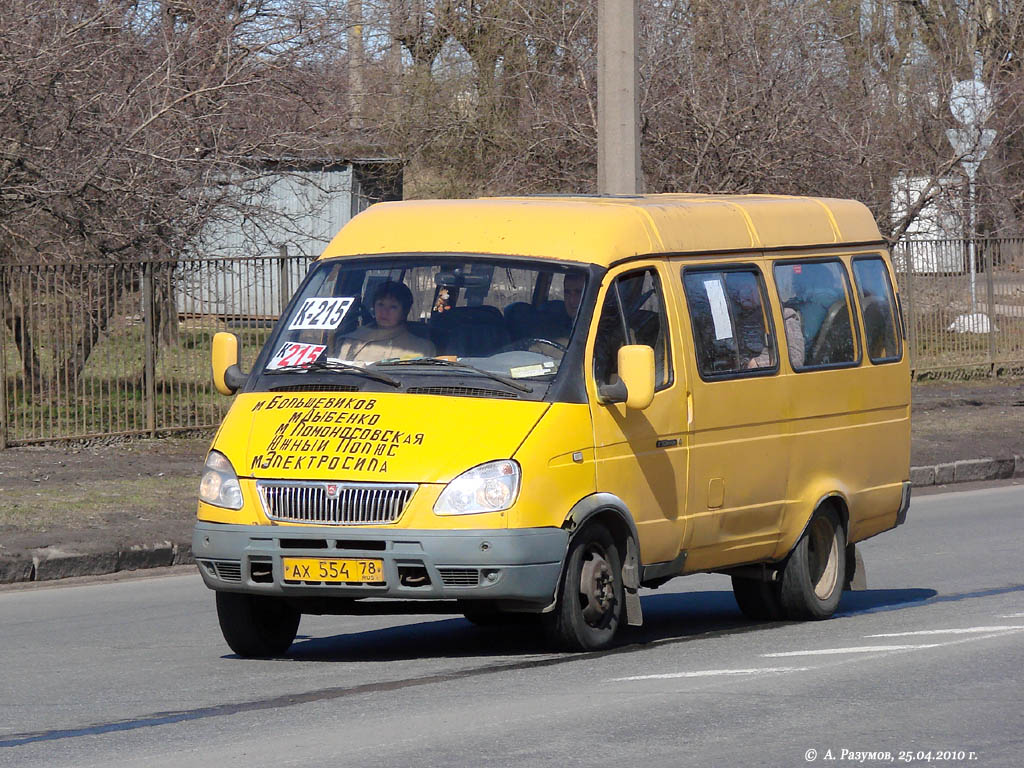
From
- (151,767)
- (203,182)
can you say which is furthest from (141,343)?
(151,767)

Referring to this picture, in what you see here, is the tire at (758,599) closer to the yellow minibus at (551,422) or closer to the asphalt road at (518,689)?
the yellow minibus at (551,422)

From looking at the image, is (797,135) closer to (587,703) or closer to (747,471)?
(747,471)

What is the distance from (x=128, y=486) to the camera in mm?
15273

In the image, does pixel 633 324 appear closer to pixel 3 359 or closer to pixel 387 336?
pixel 387 336

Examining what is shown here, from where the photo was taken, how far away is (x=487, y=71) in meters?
25.3

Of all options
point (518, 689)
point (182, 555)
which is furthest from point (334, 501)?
point (182, 555)

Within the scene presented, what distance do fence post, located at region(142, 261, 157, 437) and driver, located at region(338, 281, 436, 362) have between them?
32.7 ft

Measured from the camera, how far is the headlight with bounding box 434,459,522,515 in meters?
7.48

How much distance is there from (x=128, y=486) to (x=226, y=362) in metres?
6.83

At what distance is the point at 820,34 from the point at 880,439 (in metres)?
15.6

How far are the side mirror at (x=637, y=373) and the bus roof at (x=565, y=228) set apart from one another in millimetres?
617

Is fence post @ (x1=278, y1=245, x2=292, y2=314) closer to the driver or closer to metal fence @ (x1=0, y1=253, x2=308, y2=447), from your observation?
metal fence @ (x1=0, y1=253, x2=308, y2=447)

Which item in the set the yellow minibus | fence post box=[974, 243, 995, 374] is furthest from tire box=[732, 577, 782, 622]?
fence post box=[974, 243, 995, 374]

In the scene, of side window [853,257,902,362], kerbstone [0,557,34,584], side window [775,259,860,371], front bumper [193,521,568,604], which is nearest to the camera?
front bumper [193,521,568,604]
